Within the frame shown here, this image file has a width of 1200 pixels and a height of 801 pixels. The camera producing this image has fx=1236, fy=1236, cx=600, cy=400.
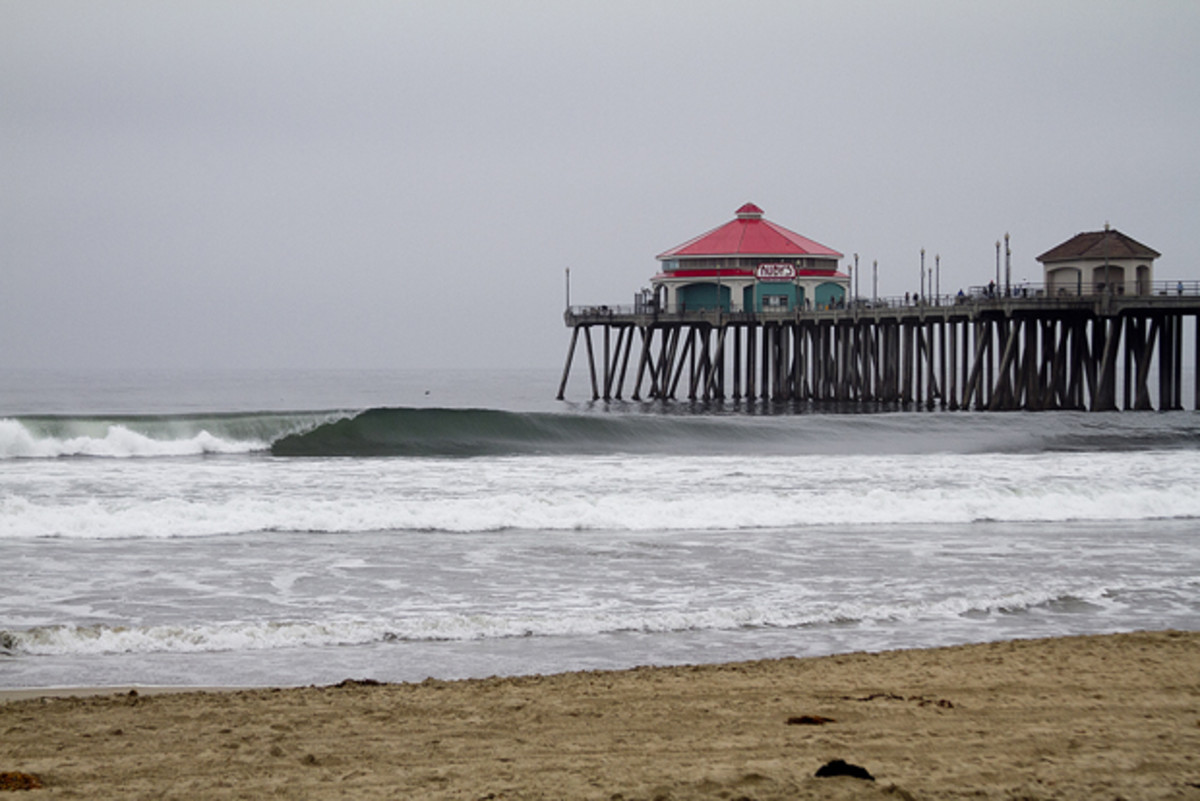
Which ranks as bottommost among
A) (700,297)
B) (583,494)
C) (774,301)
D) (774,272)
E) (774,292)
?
(583,494)

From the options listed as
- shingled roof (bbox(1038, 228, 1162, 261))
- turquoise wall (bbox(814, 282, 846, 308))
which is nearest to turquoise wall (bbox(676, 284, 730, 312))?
turquoise wall (bbox(814, 282, 846, 308))

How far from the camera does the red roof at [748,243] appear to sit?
5241cm

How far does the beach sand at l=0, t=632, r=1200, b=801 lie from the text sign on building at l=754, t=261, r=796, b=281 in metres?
43.7

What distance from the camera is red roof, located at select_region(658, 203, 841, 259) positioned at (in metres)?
52.4

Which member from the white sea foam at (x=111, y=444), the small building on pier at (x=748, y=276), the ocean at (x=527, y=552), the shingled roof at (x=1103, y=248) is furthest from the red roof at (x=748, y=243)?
the white sea foam at (x=111, y=444)

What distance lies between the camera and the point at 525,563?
1272 centimetres

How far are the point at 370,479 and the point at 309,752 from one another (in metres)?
14.9

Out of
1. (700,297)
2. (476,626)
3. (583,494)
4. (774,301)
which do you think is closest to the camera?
(476,626)

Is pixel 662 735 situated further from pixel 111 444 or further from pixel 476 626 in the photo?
pixel 111 444

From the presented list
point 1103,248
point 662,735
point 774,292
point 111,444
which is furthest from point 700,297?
point 662,735

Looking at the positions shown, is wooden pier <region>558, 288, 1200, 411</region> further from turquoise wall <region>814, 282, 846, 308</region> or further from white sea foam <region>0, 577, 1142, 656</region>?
white sea foam <region>0, 577, 1142, 656</region>

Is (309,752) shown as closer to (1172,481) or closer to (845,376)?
(1172,481)

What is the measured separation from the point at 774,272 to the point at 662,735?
46.0 meters

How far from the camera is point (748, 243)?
52.8 metres
